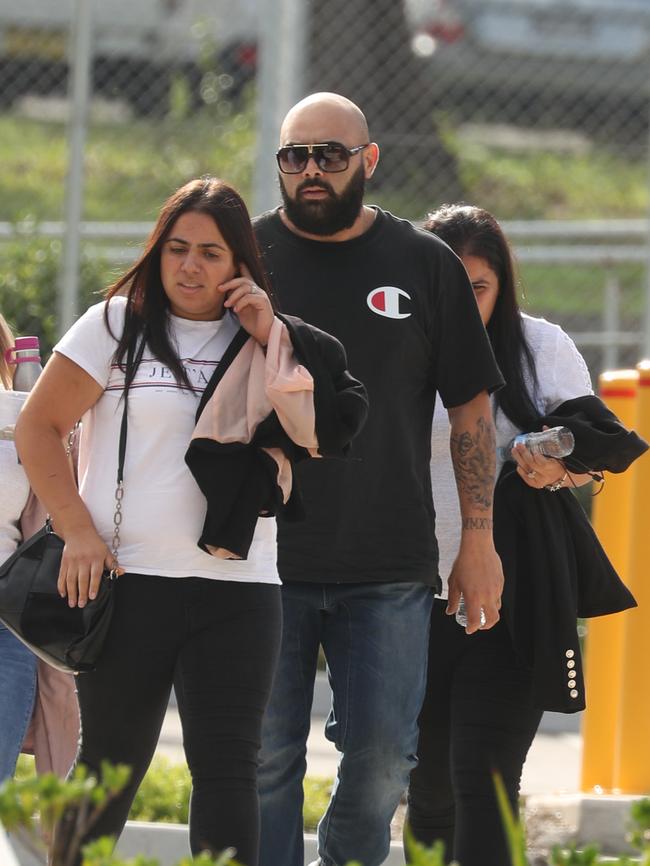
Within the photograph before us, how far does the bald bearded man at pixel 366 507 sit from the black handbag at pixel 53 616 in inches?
26.1

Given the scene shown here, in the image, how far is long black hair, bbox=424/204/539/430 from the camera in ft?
14.2

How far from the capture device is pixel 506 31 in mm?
12602

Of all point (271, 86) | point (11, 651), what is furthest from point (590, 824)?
point (271, 86)

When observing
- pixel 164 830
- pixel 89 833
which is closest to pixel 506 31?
pixel 164 830

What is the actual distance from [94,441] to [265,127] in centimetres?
345

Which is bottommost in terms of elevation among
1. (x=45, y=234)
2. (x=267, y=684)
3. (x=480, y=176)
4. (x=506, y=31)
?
(x=267, y=684)

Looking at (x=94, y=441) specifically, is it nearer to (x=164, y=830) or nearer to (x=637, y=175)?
(x=164, y=830)

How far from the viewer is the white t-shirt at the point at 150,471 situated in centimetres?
A: 363

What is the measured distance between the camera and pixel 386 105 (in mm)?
11234

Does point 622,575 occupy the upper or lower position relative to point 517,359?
lower

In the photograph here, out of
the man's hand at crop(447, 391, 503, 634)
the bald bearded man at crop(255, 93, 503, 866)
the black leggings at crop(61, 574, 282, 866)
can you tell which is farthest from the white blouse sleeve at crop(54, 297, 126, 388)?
the man's hand at crop(447, 391, 503, 634)

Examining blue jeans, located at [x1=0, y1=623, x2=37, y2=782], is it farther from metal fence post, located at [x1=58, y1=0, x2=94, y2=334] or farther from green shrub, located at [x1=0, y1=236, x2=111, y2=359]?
green shrub, located at [x1=0, y1=236, x2=111, y2=359]

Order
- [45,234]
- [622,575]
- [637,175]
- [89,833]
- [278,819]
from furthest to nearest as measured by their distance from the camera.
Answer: [637,175] → [45,234] → [622,575] → [278,819] → [89,833]

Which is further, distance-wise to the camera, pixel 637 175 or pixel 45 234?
pixel 637 175
